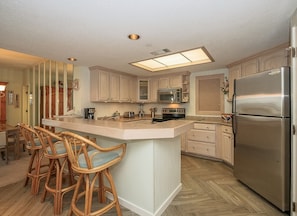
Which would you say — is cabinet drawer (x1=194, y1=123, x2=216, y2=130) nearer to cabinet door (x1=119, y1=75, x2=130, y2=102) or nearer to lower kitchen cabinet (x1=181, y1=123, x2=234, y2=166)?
lower kitchen cabinet (x1=181, y1=123, x2=234, y2=166)

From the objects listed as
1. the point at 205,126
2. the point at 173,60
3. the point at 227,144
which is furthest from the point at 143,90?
the point at 227,144

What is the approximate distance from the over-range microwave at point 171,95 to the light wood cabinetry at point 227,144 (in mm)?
1431

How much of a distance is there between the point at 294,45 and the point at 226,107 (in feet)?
8.57

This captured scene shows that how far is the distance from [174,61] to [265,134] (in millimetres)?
2358

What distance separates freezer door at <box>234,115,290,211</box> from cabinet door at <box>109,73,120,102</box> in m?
2.96

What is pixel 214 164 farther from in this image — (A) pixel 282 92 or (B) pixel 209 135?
(A) pixel 282 92

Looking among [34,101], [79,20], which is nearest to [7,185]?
[79,20]

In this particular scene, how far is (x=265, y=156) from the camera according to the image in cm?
214

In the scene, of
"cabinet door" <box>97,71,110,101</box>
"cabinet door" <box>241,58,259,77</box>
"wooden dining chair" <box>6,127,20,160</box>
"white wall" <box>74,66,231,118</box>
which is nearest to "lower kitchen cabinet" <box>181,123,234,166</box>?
"white wall" <box>74,66,231,118</box>

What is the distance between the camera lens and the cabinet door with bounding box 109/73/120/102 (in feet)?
13.8

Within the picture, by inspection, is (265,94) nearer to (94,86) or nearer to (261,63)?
(261,63)

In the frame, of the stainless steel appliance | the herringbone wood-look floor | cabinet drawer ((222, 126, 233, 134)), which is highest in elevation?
the stainless steel appliance

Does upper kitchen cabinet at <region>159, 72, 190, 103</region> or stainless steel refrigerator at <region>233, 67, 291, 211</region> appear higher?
upper kitchen cabinet at <region>159, 72, 190, 103</region>

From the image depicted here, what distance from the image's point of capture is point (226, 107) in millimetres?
4094
